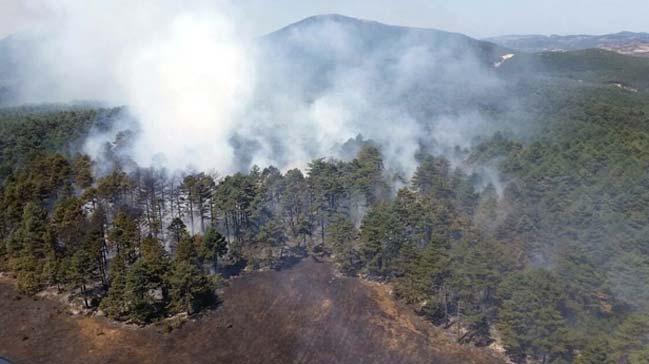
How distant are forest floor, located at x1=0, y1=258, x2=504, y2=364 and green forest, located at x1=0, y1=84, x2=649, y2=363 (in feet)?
7.11

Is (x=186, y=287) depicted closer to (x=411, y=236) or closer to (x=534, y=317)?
(x=411, y=236)

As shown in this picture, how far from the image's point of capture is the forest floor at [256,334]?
43438 millimetres

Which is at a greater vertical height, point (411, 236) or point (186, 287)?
point (411, 236)

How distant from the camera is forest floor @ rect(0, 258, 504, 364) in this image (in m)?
43.4

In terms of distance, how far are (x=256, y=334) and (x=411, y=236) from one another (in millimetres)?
20693

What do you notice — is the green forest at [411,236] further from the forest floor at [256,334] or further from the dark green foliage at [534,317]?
the forest floor at [256,334]

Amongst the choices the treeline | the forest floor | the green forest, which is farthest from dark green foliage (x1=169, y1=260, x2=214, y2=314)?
the treeline

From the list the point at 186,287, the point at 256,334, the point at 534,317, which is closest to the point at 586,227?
the point at 534,317

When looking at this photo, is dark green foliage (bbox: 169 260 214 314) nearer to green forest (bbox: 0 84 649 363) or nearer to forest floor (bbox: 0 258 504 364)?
green forest (bbox: 0 84 649 363)

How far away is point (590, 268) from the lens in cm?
4259

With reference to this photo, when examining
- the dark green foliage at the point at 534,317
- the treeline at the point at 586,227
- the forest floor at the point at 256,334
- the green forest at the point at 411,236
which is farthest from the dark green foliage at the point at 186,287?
the treeline at the point at 586,227

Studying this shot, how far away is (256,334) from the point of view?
47.1 m

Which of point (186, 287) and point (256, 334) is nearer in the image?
point (256, 334)

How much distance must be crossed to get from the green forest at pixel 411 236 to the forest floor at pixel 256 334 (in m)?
2.17
